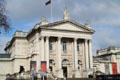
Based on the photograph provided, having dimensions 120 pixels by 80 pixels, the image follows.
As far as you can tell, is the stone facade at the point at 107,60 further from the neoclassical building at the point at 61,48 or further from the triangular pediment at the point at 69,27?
the triangular pediment at the point at 69,27

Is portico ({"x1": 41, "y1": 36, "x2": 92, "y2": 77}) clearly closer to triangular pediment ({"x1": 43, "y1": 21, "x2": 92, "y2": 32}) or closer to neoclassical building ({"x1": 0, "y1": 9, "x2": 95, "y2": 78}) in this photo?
neoclassical building ({"x1": 0, "y1": 9, "x2": 95, "y2": 78})

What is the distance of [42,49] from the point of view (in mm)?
49844

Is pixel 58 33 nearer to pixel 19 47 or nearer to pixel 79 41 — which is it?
pixel 79 41

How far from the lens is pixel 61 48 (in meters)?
53.6

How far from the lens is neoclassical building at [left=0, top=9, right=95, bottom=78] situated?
50.9m

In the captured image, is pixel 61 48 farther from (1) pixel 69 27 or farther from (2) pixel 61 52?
(1) pixel 69 27

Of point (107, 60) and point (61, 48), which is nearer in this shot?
point (61, 48)

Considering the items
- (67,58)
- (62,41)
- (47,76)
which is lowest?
(47,76)

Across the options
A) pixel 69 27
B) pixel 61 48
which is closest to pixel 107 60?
pixel 61 48

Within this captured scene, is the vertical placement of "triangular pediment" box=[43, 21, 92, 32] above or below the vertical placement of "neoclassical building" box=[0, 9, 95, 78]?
above

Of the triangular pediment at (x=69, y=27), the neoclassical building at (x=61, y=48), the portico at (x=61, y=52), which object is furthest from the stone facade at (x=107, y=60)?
the triangular pediment at (x=69, y=27)

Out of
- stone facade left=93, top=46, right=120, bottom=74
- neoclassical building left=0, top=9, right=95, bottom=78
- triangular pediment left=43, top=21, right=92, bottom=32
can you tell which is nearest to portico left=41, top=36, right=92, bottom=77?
neoclassical building left=0, top=9, right=95, bottom=78

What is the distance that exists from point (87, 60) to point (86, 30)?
7751 mm

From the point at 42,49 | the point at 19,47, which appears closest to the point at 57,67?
the point at 42,49
